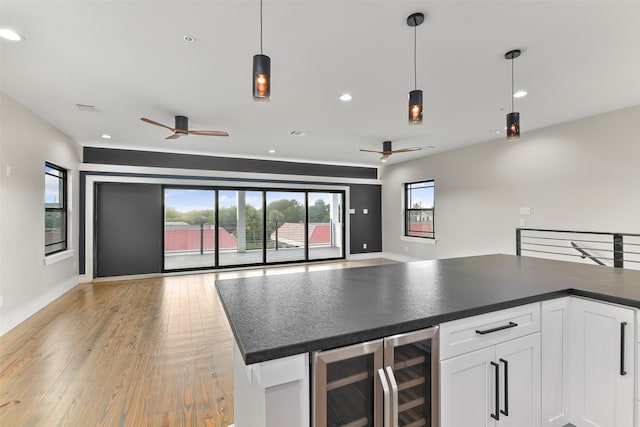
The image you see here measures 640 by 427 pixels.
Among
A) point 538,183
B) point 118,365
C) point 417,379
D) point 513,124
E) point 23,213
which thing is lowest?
point 118,365

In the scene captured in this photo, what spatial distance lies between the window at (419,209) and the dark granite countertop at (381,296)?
200 inches

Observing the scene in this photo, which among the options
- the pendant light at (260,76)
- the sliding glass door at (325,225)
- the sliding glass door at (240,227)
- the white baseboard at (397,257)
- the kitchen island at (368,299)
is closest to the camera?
the kitchen island at (368,299)

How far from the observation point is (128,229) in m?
5.93

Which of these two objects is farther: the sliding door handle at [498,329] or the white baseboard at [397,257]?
the white baseboard at [397,257]

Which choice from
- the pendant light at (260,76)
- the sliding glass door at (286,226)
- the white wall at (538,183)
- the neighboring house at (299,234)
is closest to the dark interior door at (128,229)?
the sliding glass door at (286,226)

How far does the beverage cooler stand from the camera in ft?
3.20

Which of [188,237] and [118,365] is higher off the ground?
[188,237]

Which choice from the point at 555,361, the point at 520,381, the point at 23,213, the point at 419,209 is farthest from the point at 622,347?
the point at 419,209

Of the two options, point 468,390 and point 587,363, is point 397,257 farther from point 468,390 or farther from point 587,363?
point 468,390

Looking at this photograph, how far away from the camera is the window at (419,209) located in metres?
7.25

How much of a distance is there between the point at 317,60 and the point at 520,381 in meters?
2.67

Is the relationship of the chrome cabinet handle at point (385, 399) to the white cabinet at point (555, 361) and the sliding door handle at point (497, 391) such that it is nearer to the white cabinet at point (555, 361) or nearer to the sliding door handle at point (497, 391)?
the sliding door handle at point (497, 391)

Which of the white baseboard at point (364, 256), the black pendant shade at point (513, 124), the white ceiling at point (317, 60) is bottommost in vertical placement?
the white baseboard at point (364, 256)

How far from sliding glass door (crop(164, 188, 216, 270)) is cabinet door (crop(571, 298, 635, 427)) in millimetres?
6328
